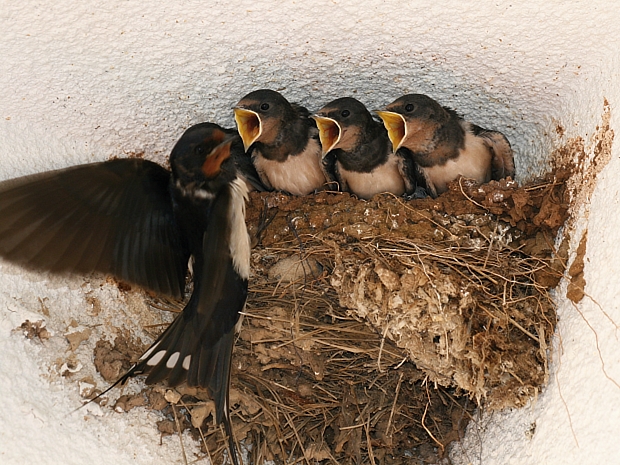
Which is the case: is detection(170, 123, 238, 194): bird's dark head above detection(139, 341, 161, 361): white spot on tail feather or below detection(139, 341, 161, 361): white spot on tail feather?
above

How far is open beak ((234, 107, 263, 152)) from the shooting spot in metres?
2.57

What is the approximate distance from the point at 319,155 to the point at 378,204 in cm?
48

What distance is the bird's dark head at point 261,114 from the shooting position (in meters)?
2.55

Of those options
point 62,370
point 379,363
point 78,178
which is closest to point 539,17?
point 379,363

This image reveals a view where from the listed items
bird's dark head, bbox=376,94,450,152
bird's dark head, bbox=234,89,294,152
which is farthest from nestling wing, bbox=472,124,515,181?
bird's dark head, bbox=234,89,294,152

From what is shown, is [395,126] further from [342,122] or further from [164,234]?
[164,234]

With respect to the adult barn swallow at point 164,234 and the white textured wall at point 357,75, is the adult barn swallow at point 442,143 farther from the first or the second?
the adult barn swallow at point 164,234

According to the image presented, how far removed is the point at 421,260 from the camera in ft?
7.75

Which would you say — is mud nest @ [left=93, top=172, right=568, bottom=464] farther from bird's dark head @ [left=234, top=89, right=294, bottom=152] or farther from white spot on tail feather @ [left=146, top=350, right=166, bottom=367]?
bird's dark head @ [left=234, top=89, right=294, bottom=152]

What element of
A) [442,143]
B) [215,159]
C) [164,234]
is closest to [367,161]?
[442,143]

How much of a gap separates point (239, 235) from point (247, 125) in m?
0.48

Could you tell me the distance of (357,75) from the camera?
8.24 feet

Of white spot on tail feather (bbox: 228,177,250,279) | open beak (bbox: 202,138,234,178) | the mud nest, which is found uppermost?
open beak (bbox: 202,138,234,178)

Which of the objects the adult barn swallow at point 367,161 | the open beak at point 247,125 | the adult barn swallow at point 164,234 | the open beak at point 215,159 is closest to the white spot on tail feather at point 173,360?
the adult barn swallow at point 164,234
